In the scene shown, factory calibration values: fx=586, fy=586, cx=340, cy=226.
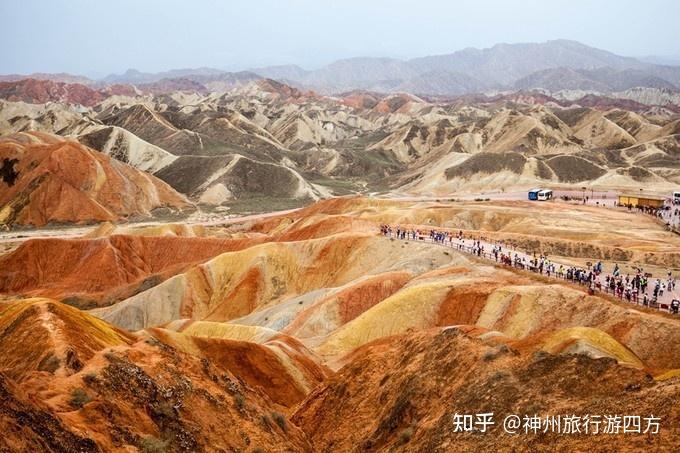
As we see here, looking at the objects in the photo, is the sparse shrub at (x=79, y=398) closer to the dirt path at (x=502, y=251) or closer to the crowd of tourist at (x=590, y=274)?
the crowd of tourist at (x=590, y=274)

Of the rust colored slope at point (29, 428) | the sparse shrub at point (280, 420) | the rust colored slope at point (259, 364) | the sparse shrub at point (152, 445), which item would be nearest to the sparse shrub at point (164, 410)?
the sparse shrub at point (152, 445)

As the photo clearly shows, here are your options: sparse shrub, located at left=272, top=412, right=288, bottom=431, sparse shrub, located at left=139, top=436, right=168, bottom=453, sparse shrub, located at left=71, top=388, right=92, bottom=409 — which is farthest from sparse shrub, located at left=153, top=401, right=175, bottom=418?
sparse shrub, located at left=272, top=412, right=288, bottom=431

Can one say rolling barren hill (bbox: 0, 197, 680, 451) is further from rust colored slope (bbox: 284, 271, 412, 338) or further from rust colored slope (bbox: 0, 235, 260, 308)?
rust colored slope (bbox: 0, 235, 260, 308)

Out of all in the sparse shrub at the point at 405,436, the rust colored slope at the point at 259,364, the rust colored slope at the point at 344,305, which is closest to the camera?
the sparse shrub at the point at 405,436

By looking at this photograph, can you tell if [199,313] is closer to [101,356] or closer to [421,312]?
[421,312]

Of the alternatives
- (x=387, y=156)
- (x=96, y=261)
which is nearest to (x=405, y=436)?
(x=96, y=261)

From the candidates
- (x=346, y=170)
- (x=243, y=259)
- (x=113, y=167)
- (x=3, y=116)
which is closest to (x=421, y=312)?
(x=243, y=259)

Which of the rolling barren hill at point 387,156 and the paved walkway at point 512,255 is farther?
the rolling barren hill at point 387,156

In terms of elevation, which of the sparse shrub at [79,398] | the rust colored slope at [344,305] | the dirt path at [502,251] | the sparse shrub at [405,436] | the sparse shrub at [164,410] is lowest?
the rust colored slope at [344,305]
